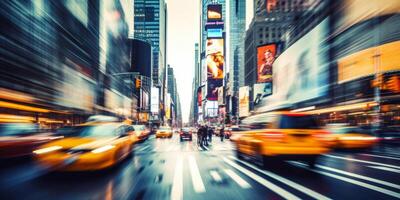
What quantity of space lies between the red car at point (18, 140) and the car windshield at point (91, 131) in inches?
19.2

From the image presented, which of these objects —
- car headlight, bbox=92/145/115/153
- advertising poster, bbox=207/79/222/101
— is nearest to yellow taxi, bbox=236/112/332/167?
car headlight, bbox=92/145/115/153

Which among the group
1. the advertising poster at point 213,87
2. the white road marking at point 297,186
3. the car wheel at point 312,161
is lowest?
the white road marking at point 297,186

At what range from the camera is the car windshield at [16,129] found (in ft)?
38.6

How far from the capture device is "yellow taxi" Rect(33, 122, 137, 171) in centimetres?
884

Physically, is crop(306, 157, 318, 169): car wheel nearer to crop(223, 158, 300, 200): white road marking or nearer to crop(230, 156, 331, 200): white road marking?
crop(230, 156, 331, 200): white road marking

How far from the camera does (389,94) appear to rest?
4303cm

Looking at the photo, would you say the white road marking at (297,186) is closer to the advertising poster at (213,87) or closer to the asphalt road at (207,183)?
the asphalt road at (207,183)

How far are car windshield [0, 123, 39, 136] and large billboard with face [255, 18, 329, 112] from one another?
40389 mm

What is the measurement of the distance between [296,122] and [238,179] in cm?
246

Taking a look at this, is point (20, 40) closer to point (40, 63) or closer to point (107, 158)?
point (40, 63)

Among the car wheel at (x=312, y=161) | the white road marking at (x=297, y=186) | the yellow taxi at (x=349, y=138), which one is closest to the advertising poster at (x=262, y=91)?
the yellow taxi at (x=349, y=138)

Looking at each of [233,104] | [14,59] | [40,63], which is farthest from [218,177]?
[233,104]

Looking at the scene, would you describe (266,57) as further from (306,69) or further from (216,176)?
(216,176)

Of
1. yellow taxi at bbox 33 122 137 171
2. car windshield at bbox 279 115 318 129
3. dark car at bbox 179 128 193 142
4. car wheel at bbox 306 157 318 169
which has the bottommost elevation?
dark car at bbox 179 128 193 142
